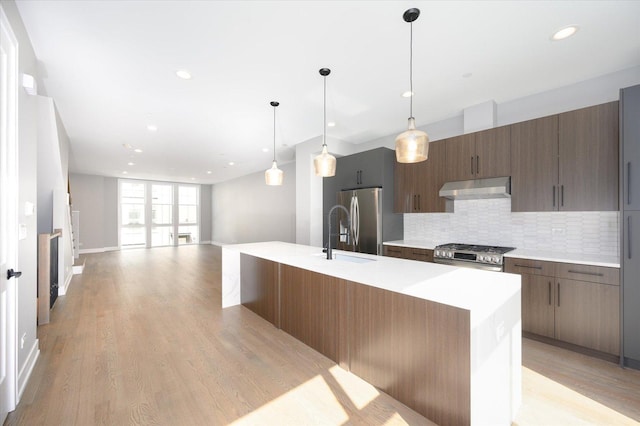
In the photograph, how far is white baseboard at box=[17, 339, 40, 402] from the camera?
1.92 meters

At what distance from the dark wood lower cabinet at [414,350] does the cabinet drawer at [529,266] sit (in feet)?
6.27

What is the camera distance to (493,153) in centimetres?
327

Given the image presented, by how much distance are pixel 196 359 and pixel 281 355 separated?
76 centimetres

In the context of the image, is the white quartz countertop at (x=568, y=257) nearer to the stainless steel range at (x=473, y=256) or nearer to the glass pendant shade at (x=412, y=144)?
the stainless steel range at (x=473, y=256)

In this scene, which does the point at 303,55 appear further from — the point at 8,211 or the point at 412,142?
the point at 8,211

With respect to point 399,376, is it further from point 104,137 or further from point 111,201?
point 111,201

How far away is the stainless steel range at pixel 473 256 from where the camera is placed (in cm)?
294

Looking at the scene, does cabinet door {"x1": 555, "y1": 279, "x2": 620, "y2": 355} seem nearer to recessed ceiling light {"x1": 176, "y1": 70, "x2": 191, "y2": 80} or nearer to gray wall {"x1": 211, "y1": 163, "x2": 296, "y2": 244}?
recessed ceiling light {"x1": 176, "y1": 70, "x2": 191, "y2": 80}

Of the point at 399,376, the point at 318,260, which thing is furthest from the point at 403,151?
the point at 399,376

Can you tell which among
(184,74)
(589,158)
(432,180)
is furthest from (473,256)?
(184,74)

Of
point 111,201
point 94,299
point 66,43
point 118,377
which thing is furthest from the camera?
point 111,201

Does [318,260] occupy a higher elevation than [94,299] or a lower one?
higher

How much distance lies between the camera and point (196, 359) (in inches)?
93.7

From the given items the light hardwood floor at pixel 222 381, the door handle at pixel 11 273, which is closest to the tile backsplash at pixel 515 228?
the light hardwood floor at pixel 222 381
